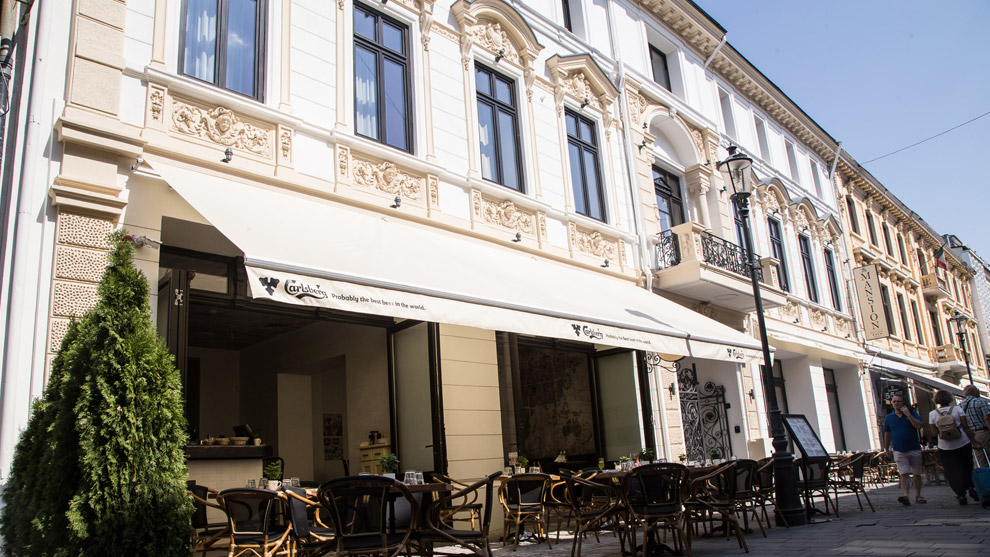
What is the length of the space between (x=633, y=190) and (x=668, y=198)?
7.12ft

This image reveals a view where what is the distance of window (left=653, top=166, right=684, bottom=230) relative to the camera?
45.5 feet

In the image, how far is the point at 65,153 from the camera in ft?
18.1

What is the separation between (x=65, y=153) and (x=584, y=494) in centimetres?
636

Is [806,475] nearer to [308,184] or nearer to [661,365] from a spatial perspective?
[661,365]

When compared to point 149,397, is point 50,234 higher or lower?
higher

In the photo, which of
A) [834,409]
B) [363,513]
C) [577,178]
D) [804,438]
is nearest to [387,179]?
[577,178]

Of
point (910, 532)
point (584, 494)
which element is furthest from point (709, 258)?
point (910, 532)

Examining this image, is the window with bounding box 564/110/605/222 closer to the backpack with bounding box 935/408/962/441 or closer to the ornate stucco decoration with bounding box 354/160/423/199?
the ornate stucco decoration with bounding box 354/160/423/199

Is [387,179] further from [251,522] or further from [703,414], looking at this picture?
[703,414]

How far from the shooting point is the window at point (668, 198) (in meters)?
13.9

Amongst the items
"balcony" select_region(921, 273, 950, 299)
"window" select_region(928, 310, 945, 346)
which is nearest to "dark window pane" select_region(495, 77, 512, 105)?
"balcony" select_region(921, 273, 950, 299)

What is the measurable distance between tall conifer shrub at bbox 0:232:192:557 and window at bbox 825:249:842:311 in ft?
61.7

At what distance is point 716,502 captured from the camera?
654 centimetres

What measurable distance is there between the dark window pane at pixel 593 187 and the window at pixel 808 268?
8970 millimetres
